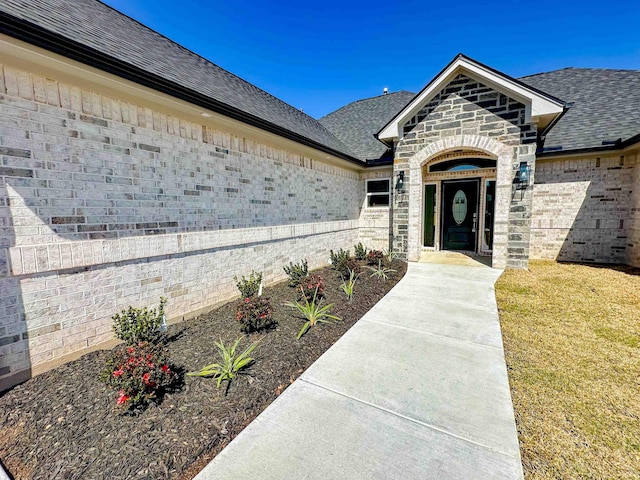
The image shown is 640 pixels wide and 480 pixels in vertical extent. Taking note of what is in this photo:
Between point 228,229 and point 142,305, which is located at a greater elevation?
point 228,229

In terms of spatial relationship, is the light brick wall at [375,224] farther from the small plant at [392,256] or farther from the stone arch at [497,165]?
the stone arch at [497,165]

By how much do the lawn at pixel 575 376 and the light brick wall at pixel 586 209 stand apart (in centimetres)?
317

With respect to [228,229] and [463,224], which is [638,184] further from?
[228,229]

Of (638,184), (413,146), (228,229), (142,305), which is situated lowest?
(142,305)

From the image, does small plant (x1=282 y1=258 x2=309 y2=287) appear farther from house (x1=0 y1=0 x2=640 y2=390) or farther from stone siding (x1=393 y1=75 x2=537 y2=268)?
stone siding (x1=393 y1=75 x2=537 y2=268)

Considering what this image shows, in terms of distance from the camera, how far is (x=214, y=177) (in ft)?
17.2

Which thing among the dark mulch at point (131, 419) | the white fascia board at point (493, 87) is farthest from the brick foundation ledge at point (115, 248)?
the white fascia board at point (493, 87)

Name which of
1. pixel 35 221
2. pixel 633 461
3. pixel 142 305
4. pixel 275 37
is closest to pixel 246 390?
pixel 142 305

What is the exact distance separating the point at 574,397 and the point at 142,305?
5603 millimetres

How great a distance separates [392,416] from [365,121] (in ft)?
44.0

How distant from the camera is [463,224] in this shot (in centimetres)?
1042

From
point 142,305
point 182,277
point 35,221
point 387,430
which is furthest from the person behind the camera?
point 182,277

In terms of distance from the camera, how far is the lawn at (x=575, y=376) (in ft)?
7.14

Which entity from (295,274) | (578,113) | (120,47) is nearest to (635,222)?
(578,113)
